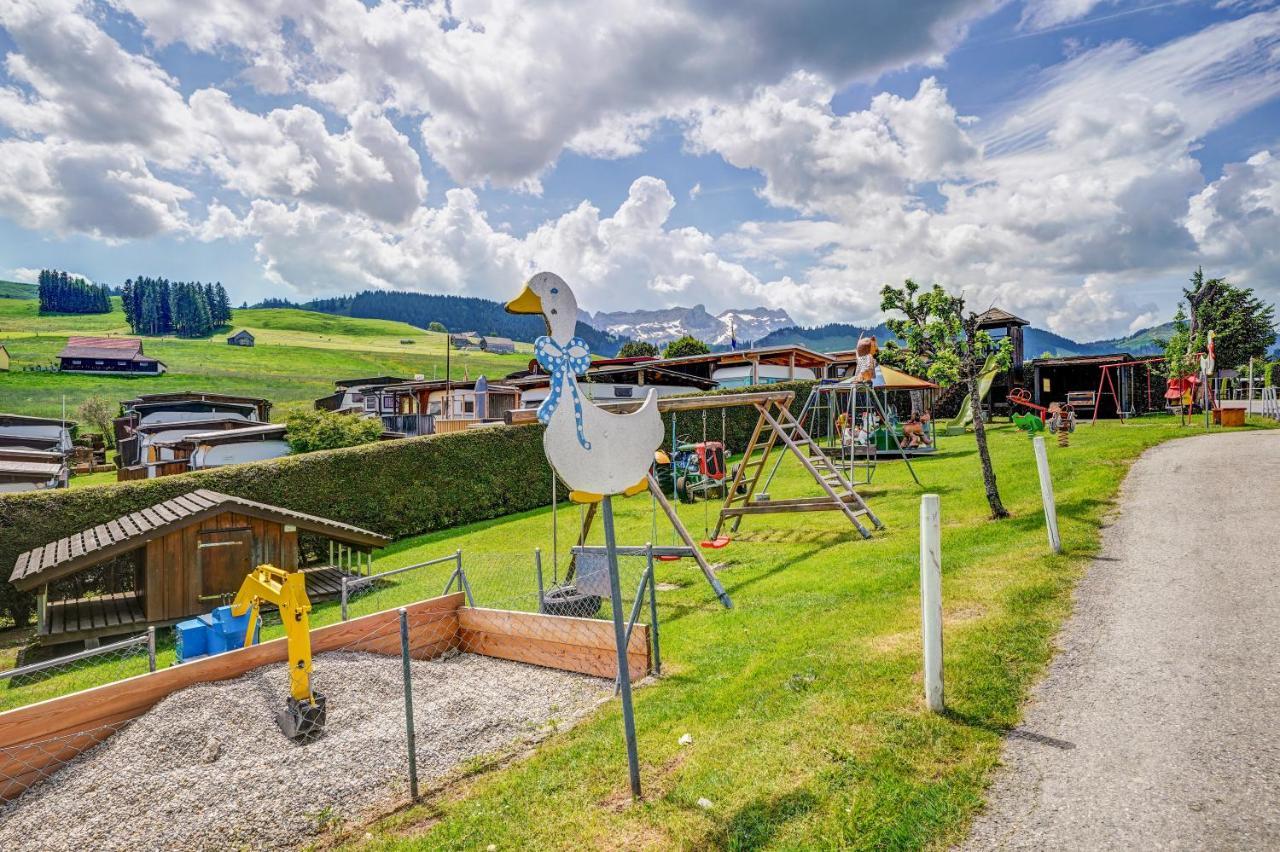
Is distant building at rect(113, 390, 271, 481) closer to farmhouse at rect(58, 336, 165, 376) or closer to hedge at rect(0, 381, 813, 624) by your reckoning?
hedge at rect(0, 381, 813, 624)

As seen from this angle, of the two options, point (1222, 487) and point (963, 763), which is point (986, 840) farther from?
point (1222, 487)

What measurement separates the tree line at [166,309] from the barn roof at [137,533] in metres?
152

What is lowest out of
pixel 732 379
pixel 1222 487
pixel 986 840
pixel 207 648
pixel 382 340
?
pixel 207 648

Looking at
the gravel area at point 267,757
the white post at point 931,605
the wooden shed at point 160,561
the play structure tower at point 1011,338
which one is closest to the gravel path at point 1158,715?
the white post at point 931,605

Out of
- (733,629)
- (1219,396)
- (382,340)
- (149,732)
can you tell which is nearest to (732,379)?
(1219,396)

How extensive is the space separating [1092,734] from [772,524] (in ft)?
36.3

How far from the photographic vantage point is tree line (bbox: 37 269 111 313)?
158 m

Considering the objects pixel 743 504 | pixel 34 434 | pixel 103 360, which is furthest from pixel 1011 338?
pixel 103 360

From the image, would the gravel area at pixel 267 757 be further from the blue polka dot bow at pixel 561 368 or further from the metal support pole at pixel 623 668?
the blue polka dot bow at pixel 561 368

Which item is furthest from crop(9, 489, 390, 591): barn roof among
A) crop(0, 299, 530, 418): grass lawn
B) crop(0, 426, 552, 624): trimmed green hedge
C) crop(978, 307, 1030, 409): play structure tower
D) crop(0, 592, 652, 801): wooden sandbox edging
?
crop(0, 299, 530, 418): grass lawn

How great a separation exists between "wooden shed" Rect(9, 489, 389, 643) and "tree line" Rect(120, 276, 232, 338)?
151 metres

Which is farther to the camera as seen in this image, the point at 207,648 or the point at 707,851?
the point at 207,648

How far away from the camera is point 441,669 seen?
8.17 meters

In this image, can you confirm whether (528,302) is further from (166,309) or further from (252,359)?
(166,309)
